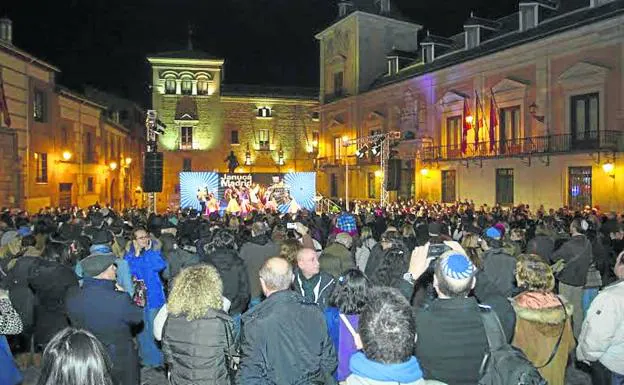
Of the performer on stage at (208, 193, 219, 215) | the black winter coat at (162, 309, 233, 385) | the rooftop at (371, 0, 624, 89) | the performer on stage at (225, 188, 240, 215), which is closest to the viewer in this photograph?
the black winter coat at (162, 309, 233, 385)

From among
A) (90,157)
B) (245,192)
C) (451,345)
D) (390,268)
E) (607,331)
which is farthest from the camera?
(90,157)

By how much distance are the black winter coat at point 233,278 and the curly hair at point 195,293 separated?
276cm

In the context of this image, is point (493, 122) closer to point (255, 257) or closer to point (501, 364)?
point (255, 257)

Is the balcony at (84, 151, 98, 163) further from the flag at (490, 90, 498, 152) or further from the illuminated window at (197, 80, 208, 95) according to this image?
the flag at (490, 90, 498, 152)

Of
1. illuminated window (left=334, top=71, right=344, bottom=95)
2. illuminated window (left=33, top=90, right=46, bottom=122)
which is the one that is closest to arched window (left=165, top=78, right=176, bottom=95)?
illuminated window (left=334, top=71, right=344, bottom=95)

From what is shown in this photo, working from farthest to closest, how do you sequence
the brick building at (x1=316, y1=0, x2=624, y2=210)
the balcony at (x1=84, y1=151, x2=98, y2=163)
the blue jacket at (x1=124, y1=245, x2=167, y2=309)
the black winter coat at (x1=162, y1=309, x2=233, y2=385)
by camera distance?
the balcony at (x1=84, y1=151, x2=98, y2=163)
the brick building at (x1=316, y1=0, x2=624, y2=210)
the blue jacket at (x1=124, y1=245, x2=167, y2=309)
the black winter coat at (x1=162, y1=309, x2=233, y2=385)

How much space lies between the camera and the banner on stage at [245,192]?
28438 mm

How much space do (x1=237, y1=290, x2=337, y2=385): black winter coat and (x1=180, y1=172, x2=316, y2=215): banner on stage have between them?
23068 millimetres

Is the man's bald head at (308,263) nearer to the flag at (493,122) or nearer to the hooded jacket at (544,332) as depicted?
the hooded jacket at (544,332)

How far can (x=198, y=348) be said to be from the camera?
15.0 ft

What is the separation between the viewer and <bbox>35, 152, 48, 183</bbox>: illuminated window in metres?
27.3

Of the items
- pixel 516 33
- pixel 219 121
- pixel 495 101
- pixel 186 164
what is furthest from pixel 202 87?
pixel 516 33

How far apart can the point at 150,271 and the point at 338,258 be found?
239 centimetres

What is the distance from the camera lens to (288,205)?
1170 inches
